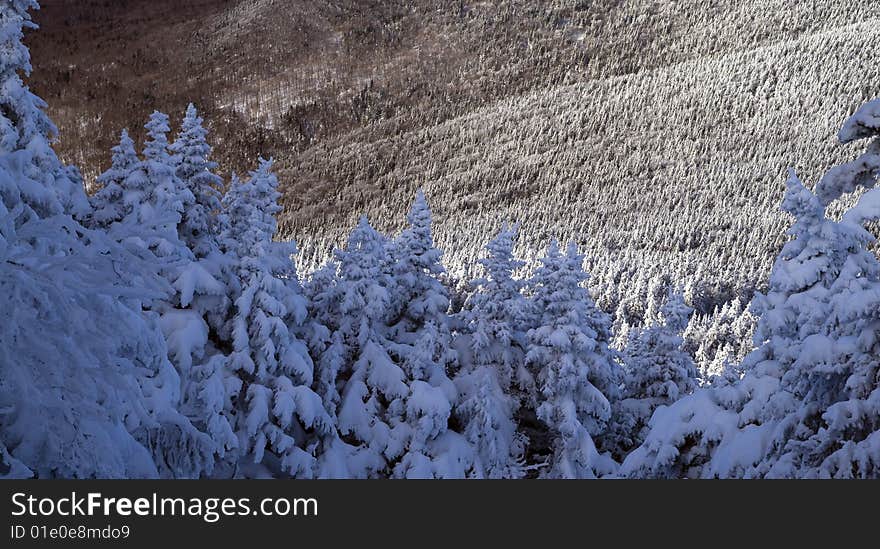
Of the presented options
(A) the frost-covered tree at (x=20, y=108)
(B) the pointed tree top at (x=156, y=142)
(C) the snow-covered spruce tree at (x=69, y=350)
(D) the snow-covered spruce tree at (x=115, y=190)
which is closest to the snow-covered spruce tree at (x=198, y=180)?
(B) the pointed tree top at (x=156, y=142)

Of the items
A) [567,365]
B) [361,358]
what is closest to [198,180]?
[361,358]

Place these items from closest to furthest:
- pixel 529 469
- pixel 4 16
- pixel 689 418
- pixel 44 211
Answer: pixel 44 211 → pixel 4 16 → pixel 689 418 → pixel 529 469

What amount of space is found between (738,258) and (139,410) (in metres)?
203

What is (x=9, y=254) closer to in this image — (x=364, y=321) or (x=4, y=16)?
(x=4, y=16)

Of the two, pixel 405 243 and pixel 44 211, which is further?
pixel 405 243

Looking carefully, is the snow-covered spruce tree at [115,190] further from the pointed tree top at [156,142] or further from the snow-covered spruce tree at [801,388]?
the snow-covered spruce tree at [801,388]

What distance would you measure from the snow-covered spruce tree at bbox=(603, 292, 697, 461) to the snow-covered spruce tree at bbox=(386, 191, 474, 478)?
6.30m

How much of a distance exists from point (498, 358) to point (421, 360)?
286 cm

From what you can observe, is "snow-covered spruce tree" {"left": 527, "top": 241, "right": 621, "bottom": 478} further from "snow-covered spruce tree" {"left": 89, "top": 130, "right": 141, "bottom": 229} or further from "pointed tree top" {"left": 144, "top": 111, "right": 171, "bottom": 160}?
"snow-covered spruce tree" {"left": 89, "top": 130, "right": 141, "bottom": 229}

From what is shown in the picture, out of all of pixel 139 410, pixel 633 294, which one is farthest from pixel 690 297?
pixel 139 410

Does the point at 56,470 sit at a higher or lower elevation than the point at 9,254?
lower

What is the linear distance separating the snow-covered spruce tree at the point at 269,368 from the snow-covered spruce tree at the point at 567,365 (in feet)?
22.1

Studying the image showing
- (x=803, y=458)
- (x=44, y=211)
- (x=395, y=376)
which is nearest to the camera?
(x=803, y=458)

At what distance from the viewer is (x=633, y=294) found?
13188 cm
